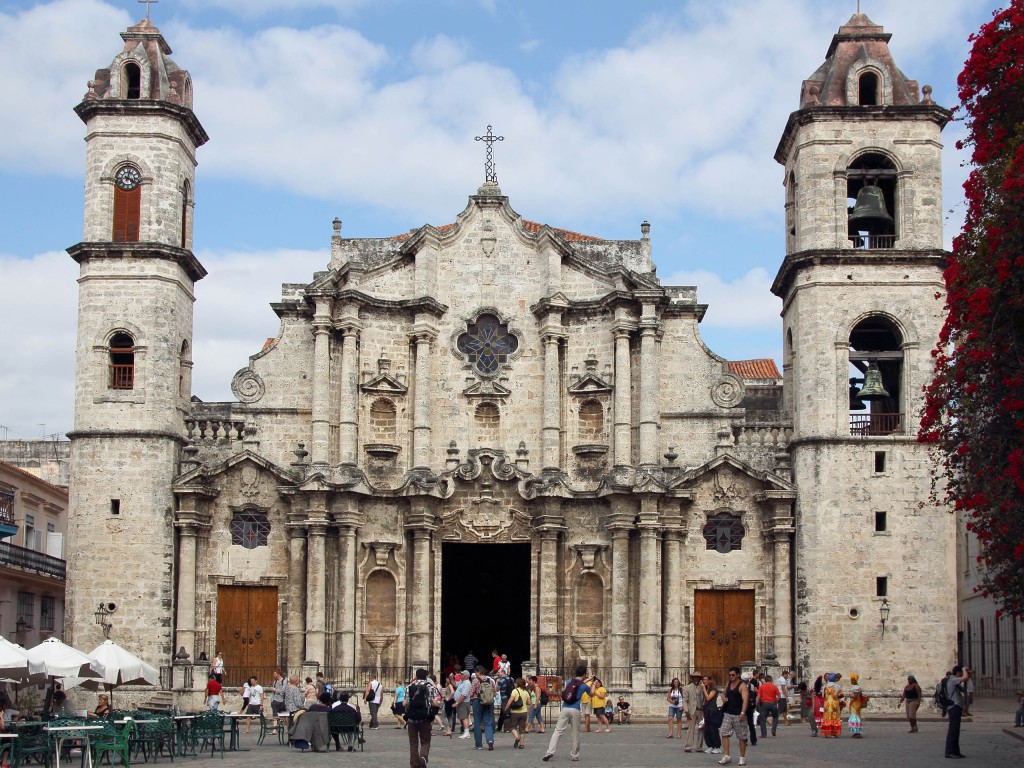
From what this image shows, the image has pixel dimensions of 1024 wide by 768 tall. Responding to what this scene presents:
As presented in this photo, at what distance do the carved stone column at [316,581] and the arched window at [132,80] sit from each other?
37.2ft

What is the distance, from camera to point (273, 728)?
3183 centimetres

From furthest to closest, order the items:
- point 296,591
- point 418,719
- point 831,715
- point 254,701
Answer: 1. point 296,591
2. point 254,701
3. point 831,715
4. point 418,719

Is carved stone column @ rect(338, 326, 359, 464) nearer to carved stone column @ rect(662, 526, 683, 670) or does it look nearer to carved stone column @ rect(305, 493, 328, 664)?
carved stone column @ rect(305, 493, 328, 664)

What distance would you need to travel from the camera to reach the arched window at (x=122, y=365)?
37969 millimetres

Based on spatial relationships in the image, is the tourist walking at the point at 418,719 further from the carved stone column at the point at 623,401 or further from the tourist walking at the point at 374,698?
the carved stone column at the point at 623,401

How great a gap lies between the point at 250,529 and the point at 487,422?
6.57 m

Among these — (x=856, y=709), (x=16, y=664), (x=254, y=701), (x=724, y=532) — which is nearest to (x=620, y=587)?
(x=724, y=532)

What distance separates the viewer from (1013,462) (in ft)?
70.3

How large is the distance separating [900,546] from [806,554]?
2.17 meters

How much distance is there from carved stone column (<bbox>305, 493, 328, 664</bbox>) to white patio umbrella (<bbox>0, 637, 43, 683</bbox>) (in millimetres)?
A: 10705

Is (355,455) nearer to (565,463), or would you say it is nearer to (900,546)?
(565,463)

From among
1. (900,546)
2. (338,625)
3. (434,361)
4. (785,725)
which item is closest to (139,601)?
(338,625)

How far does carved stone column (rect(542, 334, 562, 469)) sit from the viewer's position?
3862cm

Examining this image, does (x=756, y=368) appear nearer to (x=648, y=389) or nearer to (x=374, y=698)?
(x=648, y=389)
